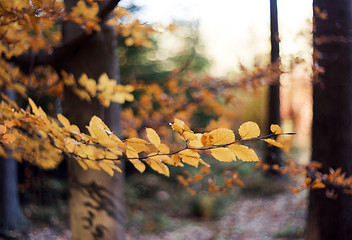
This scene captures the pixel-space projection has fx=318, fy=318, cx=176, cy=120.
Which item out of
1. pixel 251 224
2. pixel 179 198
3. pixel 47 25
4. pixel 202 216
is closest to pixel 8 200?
pixel 179 198

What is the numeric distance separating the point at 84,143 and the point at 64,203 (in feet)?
20.2

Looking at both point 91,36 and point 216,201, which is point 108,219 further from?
point 216,201

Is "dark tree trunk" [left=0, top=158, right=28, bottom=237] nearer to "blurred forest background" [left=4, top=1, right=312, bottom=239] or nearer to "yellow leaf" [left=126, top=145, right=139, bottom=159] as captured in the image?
"blurred forest background" [left=4, top=1, right=312, bottom=239]

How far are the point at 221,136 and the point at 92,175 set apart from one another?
55.6 inches

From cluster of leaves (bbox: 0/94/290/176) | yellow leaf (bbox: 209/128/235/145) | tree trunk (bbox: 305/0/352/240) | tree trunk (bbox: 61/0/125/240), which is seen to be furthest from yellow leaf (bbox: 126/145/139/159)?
tree trunk (bbox: 305/0/352/240)

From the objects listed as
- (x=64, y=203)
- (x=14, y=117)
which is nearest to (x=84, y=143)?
(x=14, y=117)

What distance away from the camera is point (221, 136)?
83cm

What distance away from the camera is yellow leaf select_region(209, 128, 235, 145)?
82 cm

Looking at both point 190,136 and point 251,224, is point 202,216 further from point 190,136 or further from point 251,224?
point 190,136

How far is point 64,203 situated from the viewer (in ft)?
21.6

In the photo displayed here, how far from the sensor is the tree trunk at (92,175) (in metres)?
2.04

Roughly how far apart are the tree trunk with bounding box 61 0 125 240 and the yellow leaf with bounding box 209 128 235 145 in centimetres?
136

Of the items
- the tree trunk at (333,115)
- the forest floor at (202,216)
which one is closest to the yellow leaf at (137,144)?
the tree trunk at (333,115)

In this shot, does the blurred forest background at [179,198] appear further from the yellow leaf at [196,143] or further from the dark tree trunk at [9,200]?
the yellow leaf at [196,143]
